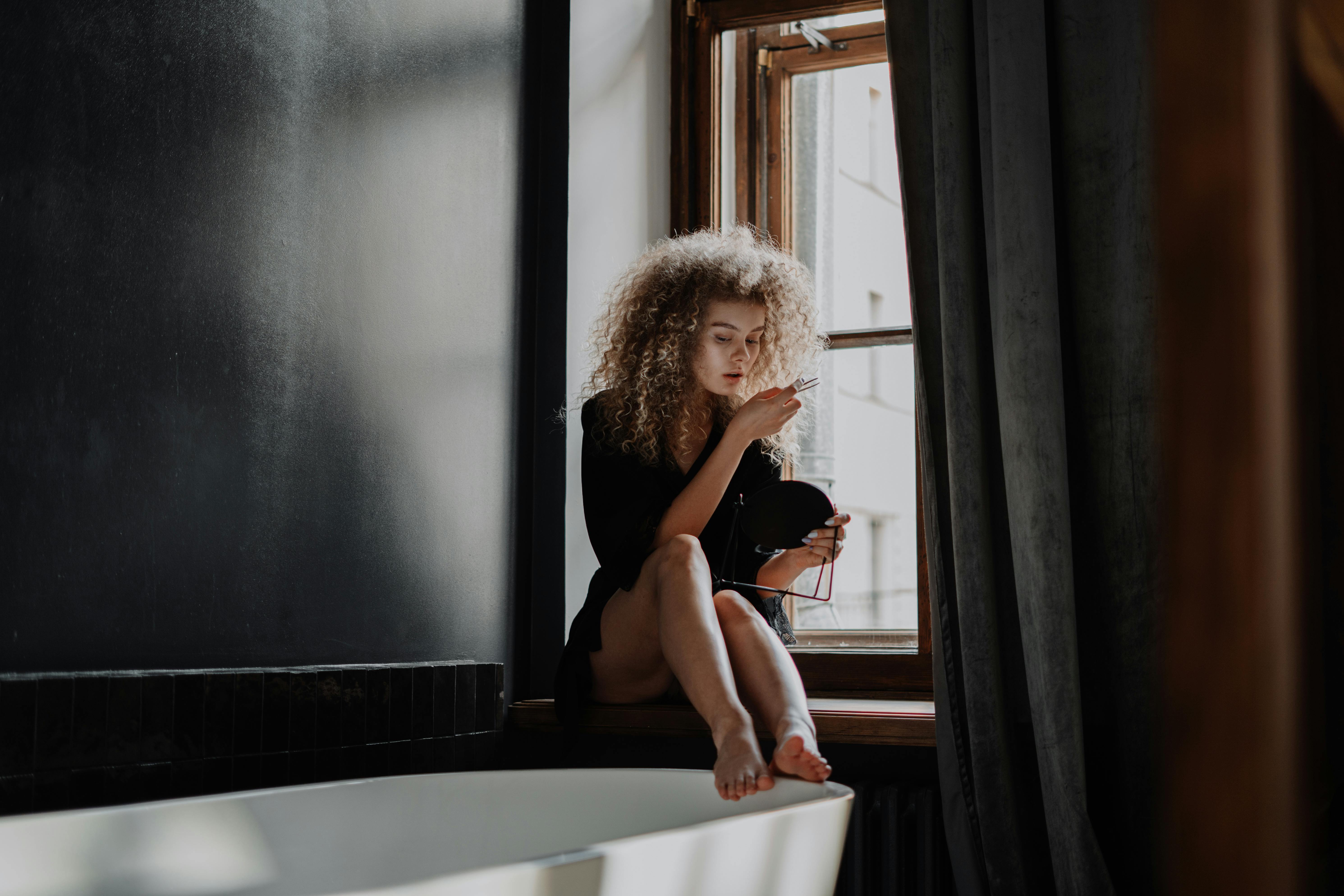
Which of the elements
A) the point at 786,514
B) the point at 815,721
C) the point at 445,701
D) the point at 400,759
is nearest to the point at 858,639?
the point at 786,514

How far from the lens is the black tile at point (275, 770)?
139cm

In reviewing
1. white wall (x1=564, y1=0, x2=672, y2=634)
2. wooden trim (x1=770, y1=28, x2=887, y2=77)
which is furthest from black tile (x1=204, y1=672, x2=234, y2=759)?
wooden trim (x1=770, y1=28, x2=887, y2=77)

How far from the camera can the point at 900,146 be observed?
1621 millimetres

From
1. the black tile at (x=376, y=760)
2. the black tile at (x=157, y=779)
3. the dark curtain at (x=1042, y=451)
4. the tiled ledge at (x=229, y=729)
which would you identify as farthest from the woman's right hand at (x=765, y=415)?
the black tile at (x=157, y=779)

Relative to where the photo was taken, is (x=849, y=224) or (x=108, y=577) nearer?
(x=108, y=577)

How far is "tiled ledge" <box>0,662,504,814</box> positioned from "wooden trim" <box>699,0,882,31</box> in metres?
1.51

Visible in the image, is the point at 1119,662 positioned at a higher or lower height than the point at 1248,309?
lower

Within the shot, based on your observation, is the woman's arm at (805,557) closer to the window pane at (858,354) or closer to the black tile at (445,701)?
the window pane at (858,354)

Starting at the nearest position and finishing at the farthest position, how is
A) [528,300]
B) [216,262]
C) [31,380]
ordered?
[31,380] → [216,262] → [528,300]

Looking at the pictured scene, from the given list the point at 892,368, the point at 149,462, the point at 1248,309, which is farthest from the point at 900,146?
the point at 1248,309

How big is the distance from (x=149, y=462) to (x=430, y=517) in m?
0.57

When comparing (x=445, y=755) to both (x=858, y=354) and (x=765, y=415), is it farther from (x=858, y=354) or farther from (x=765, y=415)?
(x=858, y=354)

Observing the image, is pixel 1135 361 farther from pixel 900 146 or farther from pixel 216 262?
Result: pixel 216 262

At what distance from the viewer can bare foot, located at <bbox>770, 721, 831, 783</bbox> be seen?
128cm
